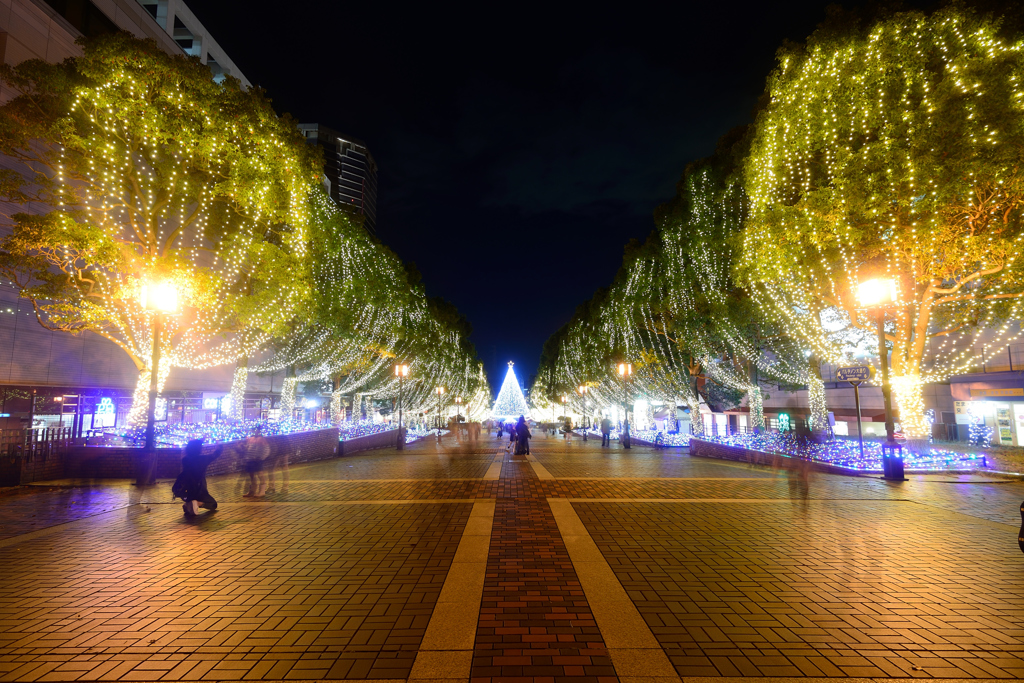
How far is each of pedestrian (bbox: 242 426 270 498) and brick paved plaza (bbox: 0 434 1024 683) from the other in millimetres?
889

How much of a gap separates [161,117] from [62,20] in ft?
50.0

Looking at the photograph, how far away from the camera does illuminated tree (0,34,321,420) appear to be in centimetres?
1412

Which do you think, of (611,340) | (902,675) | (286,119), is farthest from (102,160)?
(611,340)

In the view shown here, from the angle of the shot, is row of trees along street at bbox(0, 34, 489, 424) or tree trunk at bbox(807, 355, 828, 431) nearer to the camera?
row of trees along street at bbox(0, 34, 489, 424)

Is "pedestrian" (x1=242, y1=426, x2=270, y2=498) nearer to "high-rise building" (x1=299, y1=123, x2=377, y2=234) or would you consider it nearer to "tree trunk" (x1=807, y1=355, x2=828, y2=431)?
"tree trunk" (x1=807, y1=355, x2=828, y2=431)

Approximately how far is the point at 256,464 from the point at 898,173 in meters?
18.0

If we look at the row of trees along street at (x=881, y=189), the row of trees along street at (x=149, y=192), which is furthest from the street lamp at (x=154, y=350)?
the row of trees along street at (x=881, y=189)

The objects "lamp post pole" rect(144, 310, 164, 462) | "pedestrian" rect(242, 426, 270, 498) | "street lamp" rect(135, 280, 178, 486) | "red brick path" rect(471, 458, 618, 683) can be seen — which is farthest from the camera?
"lamp post pole" rect(144, 310, 164, 462)

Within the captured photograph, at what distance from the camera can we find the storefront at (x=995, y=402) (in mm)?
22219

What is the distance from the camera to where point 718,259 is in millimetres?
23484

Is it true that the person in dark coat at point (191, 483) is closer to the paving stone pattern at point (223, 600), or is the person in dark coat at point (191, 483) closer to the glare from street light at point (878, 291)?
the paving stone pattern at point (223, 600)

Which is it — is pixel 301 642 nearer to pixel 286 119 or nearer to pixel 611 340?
pixel 286 119

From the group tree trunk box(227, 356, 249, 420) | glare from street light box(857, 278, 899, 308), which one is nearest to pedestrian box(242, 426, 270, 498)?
tree trunk box(227, 356, 249, 420)

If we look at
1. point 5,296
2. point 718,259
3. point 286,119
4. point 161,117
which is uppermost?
point 286,119
